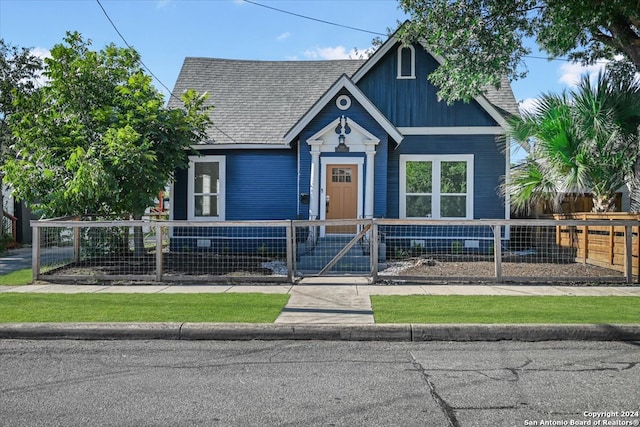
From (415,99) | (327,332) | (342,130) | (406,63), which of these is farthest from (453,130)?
(327,332)

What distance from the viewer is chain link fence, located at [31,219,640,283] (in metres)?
10.0

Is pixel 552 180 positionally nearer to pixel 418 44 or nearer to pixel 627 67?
pixel 627 67

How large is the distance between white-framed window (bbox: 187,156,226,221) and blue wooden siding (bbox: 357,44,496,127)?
514 centimetres

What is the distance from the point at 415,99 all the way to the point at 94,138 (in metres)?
8.97

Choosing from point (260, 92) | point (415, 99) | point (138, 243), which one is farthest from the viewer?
point (260, 92)

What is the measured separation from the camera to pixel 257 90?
18.2 metres

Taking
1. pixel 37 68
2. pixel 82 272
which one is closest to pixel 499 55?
pixel 82 272

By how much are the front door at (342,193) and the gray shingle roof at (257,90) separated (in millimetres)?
2126

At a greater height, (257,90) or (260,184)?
(257,90)

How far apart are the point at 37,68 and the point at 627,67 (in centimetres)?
1771

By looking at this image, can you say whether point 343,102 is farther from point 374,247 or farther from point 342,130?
point 374,247

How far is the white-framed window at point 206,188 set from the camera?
15.9 meters

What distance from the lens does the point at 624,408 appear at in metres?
4.11

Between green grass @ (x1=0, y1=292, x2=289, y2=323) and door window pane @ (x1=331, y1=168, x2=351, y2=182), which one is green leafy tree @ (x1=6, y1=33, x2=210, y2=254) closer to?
green grass @ (x1=0, y1=292, x2=289, y2=323)
